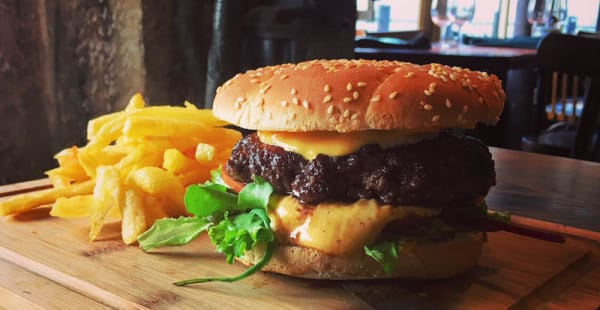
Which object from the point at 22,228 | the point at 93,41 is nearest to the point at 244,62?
the point at 93,41

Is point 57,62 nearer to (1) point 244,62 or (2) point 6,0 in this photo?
(2) point 6,0

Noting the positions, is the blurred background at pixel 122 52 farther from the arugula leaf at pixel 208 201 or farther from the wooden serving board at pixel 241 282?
the arugula leaf at pixel 208 201

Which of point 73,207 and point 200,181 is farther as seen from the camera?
point 200,181

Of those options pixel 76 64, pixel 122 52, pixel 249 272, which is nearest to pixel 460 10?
pixel 122 52

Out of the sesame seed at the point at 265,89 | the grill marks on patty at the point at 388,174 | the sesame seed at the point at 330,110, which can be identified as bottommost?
the grill marks on patty at the point at 388,174

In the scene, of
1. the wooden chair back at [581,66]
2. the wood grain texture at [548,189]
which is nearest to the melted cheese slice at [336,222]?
the wood grain texture at [548,189]

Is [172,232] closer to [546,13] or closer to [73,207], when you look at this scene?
[73,207]

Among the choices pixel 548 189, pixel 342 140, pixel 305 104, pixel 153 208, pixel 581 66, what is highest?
pixel 305 104

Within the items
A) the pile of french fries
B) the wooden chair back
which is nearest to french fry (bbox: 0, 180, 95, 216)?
the pile of french fries
